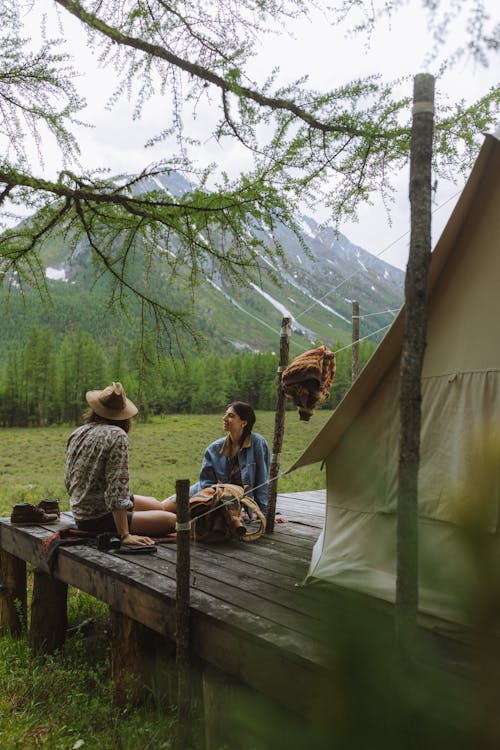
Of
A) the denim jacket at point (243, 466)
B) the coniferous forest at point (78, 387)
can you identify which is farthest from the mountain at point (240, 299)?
the coniferous forest at point (78, 387)

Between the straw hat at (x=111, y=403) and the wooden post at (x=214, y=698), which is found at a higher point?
the straw hat at (x=111, y=403)

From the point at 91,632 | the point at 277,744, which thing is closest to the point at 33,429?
the point at 91,632

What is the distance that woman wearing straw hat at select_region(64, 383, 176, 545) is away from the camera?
4.14m

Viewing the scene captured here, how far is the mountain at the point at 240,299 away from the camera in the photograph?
4.77 meters

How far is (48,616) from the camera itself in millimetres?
4523

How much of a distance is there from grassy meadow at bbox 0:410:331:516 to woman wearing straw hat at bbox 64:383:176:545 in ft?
17.7

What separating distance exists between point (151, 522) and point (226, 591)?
1422 mm

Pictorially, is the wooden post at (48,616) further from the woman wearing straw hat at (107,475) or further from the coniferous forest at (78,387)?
the coniferous forest at (78,387)

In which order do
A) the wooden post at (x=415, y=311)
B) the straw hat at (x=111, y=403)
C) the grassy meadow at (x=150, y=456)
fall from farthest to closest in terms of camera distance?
the grassy meadow at (x=150, y=456) < the straw hat at (x=111, y=403) < the wooden post at (x=415, y=311)

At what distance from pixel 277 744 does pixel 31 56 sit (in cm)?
473

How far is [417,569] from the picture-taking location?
0.63 metres

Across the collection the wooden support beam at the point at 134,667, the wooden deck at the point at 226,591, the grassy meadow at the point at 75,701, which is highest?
the wooden deck at the point at 226,591

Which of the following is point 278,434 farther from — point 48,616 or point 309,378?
point 48,616

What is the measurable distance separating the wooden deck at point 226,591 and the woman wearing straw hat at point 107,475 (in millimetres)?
232
